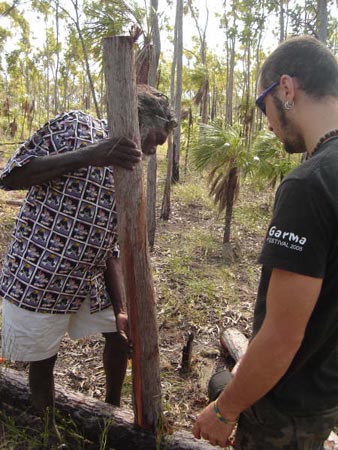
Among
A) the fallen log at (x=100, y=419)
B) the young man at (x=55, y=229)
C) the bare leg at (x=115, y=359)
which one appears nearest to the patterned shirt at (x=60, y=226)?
the young man at (x=55, y=229)

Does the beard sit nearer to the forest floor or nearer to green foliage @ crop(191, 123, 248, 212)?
the forest floor

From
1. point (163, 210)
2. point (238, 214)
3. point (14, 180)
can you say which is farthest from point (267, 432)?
point (238, 214)

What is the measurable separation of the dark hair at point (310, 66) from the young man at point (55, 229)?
2.82ft

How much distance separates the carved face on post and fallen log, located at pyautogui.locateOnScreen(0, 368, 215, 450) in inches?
58.5

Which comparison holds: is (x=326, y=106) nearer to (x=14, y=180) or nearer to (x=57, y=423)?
(x=14, y=180)

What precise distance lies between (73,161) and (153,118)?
0.48 m

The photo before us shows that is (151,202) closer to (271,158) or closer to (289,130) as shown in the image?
(271,158)

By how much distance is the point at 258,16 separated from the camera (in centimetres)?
1102

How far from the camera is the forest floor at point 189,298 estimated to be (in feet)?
9.98

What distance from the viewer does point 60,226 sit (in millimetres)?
1864

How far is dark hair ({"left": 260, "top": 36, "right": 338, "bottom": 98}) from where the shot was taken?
111 centimetres

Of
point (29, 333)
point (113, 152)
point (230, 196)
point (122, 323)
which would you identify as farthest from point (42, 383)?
point (230, 196)

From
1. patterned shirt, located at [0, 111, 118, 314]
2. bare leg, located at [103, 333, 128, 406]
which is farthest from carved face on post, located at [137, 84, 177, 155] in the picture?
bare leg, located at [103, 333, 128, 406]

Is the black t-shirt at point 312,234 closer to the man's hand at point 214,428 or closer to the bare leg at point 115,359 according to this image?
the man's hand at point 214,428
